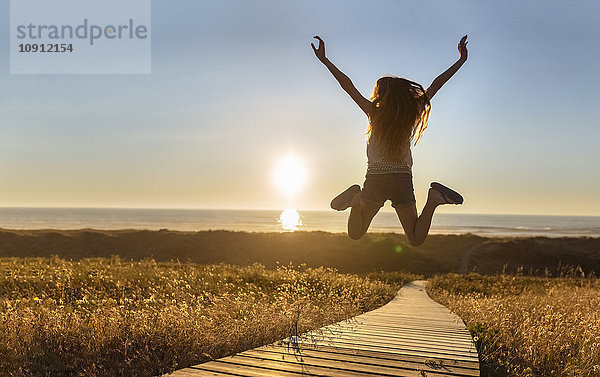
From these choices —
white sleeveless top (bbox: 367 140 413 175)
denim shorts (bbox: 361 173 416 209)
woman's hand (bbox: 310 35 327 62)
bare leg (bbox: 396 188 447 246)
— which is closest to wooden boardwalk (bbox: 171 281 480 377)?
bare leg (bbox: 396 188 447 246)

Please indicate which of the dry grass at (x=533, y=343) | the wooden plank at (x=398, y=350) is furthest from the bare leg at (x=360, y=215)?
the dry grass at (x=533, y=343)

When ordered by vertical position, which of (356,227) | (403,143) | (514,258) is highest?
(403,143)

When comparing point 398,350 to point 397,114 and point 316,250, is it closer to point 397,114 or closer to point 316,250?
point 397,114

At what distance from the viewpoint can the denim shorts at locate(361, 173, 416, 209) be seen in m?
6.48

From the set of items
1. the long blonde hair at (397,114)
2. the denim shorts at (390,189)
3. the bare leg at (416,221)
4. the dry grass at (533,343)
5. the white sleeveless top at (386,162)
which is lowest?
the dry grass at (533,343)

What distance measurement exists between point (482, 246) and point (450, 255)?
4.17m

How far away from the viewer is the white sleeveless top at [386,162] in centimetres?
649

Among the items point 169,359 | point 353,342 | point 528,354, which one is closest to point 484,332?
point 528,354

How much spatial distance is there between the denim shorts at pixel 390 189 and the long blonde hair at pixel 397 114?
0.31 m

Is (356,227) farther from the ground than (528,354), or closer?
farther from the ground

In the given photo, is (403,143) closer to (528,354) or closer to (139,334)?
(528,354)

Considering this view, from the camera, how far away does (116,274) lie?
48.2 feet

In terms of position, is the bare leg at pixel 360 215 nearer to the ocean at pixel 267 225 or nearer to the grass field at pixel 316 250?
the grass field at pixel 316 250

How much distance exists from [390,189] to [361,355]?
214 centimetres
